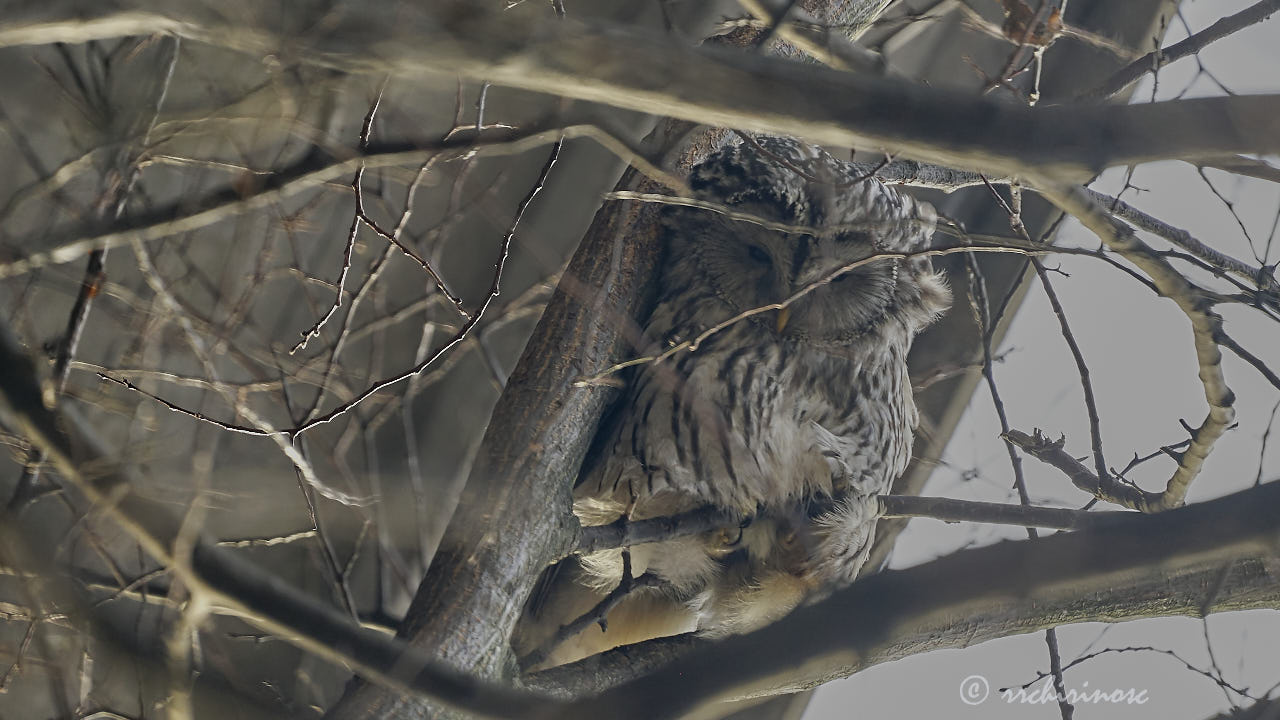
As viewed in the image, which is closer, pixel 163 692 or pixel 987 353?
pixel 163 692

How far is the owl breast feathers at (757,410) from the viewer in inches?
95.3

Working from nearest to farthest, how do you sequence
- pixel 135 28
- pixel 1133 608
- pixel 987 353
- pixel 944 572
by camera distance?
pixel 135 28 → pixel 944 572 → pixel 1133 608 → pixel 987 353

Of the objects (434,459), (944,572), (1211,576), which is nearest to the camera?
(944,572)

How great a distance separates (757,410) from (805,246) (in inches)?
19.4

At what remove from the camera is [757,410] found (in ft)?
8.37

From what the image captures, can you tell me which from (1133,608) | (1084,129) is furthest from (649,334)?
(1084,129)

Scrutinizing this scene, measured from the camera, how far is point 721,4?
2.21 m

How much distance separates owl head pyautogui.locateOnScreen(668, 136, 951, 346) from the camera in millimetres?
2502

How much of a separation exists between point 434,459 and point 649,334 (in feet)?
5.55

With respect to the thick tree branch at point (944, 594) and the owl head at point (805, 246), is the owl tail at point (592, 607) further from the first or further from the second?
the thick tree branch at point (944, 594)

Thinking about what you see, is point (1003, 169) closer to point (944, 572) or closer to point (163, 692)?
point (944, 572)

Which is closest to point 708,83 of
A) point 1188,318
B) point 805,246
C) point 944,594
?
point 944,594

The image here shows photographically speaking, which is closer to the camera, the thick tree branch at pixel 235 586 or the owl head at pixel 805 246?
the thick tree branch at pixel 235 586

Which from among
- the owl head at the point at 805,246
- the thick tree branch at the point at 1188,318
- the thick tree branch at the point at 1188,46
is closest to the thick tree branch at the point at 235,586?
the thick tree branch at the point at 1188,318
